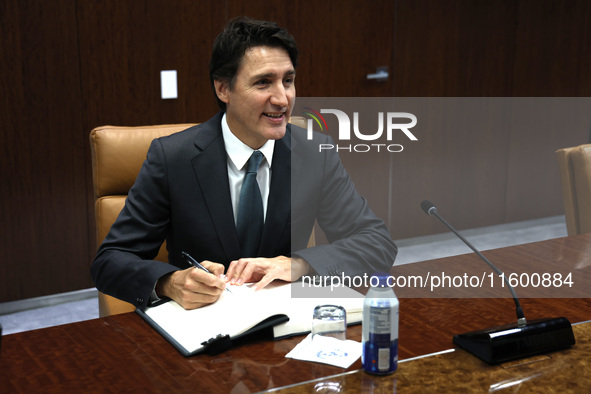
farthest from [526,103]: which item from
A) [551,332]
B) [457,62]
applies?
[551,332]

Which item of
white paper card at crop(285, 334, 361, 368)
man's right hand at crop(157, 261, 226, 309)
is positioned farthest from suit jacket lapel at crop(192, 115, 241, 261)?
white paper card at crop(285, 334, 361, 368)

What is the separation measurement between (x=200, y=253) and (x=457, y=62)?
3.03 m

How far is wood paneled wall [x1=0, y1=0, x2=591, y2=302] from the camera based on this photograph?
3217 mm

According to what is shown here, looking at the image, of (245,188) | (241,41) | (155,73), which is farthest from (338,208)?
(155,73)

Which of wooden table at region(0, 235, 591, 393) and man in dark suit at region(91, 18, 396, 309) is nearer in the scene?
wooden table at region(0, 235, 591, 393)

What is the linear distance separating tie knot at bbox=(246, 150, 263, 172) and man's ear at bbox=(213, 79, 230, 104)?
172 mm

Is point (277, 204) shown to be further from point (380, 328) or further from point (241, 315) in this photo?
point (380, 328)

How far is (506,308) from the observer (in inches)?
58.7

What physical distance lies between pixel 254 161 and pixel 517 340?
886 mm

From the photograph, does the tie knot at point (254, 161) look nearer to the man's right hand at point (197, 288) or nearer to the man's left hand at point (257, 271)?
the man's left hand at point (257, 271)

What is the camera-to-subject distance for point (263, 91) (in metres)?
1.81

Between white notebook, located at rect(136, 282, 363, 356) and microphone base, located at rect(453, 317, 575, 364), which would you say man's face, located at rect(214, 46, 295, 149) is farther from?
microphone base, located at rect(453, 317, 575, 364)

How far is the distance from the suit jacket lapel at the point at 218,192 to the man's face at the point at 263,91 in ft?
0.45

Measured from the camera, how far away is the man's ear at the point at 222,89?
6.15ft
